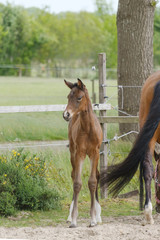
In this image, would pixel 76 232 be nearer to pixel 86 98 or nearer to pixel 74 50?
pixel 86 98

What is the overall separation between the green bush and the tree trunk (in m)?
2.87

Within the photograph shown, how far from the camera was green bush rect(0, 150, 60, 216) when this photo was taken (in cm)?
533

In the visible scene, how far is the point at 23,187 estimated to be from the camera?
18.0ft

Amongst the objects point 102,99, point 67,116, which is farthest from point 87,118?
point 102,99

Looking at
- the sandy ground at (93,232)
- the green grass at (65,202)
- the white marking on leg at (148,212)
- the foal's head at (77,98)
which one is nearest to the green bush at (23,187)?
the green grass at (65,202)

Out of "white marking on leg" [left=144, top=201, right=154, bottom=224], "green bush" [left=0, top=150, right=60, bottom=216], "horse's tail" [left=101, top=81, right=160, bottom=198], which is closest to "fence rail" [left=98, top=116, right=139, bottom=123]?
"green bush" [left=0, top=150, right=60, bottom=216]

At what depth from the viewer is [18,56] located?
55.0 metres

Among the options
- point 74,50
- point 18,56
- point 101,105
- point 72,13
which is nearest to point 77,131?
point 101,105

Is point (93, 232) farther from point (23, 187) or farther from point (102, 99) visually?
point (102, 99)

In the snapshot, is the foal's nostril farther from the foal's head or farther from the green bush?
the green bush

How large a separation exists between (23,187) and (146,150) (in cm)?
173

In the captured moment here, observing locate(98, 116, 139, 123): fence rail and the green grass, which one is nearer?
the green grass

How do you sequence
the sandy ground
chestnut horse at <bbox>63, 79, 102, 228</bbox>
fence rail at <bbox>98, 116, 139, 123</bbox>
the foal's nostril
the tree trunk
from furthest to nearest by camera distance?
the tree trunk → fence rail at <bbox>98, 116, 139, 123</bbox> → chestnut horse at <bbox>63, 79, 102, 228</bbox> → the foal's nostril → the sandy ground

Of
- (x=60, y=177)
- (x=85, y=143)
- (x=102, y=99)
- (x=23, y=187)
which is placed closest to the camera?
(x=85, y=143)
